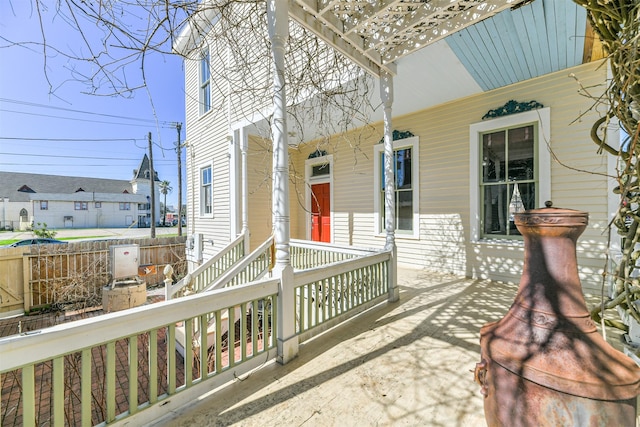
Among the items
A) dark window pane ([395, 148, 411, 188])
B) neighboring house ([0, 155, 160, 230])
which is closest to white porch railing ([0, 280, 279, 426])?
dark window pane ([395, 148, 411, 188])

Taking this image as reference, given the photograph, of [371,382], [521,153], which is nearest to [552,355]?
[371,382]

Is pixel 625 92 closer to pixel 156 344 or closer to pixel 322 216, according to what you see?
pixel 156 344

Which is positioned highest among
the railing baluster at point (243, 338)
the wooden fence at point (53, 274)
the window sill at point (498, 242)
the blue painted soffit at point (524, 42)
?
the blue painted soffit at point (524, 42)

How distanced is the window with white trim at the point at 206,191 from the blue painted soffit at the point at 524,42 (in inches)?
265

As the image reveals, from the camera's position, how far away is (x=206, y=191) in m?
7.97

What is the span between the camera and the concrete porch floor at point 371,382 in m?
1.60

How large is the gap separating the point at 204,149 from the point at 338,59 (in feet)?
18.5

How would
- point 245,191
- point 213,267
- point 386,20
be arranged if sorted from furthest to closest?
point 245,191
point 213,267
point 386,20

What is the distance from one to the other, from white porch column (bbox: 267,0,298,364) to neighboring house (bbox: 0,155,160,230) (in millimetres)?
31449

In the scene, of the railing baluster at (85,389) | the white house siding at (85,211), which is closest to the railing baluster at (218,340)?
the railing baluster at (85,389)

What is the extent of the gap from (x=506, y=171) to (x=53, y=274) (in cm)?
1137

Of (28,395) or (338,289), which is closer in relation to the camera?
(28,395)

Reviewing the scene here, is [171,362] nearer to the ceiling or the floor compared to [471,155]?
nearer to the floor

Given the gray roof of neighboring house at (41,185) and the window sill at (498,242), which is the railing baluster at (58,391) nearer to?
the window sill at (498,242)
